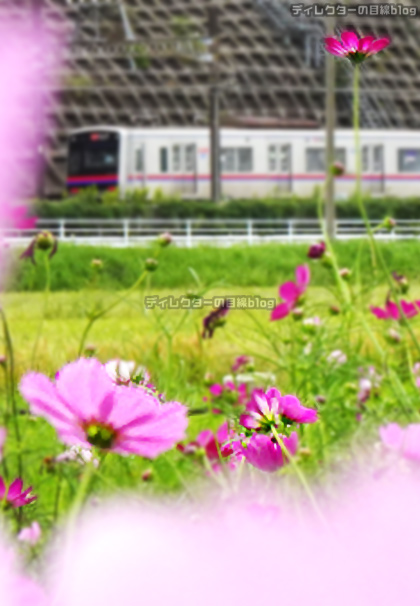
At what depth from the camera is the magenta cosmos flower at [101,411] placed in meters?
0.05

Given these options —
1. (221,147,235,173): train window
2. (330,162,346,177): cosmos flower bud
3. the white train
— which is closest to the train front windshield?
the white train

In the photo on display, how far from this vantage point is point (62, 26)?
0.09 meters

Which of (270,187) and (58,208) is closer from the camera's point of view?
(58,208)

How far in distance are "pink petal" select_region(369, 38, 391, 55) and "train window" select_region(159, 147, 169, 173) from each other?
7.39 meters

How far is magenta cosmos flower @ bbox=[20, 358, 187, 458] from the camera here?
0.05 m

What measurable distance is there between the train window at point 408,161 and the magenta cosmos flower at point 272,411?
7427 mm

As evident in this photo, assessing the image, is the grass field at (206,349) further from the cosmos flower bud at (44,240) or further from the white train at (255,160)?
the white train at (255,160)

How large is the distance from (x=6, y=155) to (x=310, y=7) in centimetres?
4

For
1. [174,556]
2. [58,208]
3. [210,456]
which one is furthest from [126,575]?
[58,208]

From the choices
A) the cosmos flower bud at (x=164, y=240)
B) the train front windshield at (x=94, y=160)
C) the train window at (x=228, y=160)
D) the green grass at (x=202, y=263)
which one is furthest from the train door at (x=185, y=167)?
the cosmos flower bud at (x=164, y=240)

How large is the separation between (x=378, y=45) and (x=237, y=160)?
7.50 meters

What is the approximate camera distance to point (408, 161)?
288 inches

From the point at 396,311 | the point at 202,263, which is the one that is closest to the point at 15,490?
the point at 396,311

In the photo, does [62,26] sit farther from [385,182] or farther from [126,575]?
[385,182]
